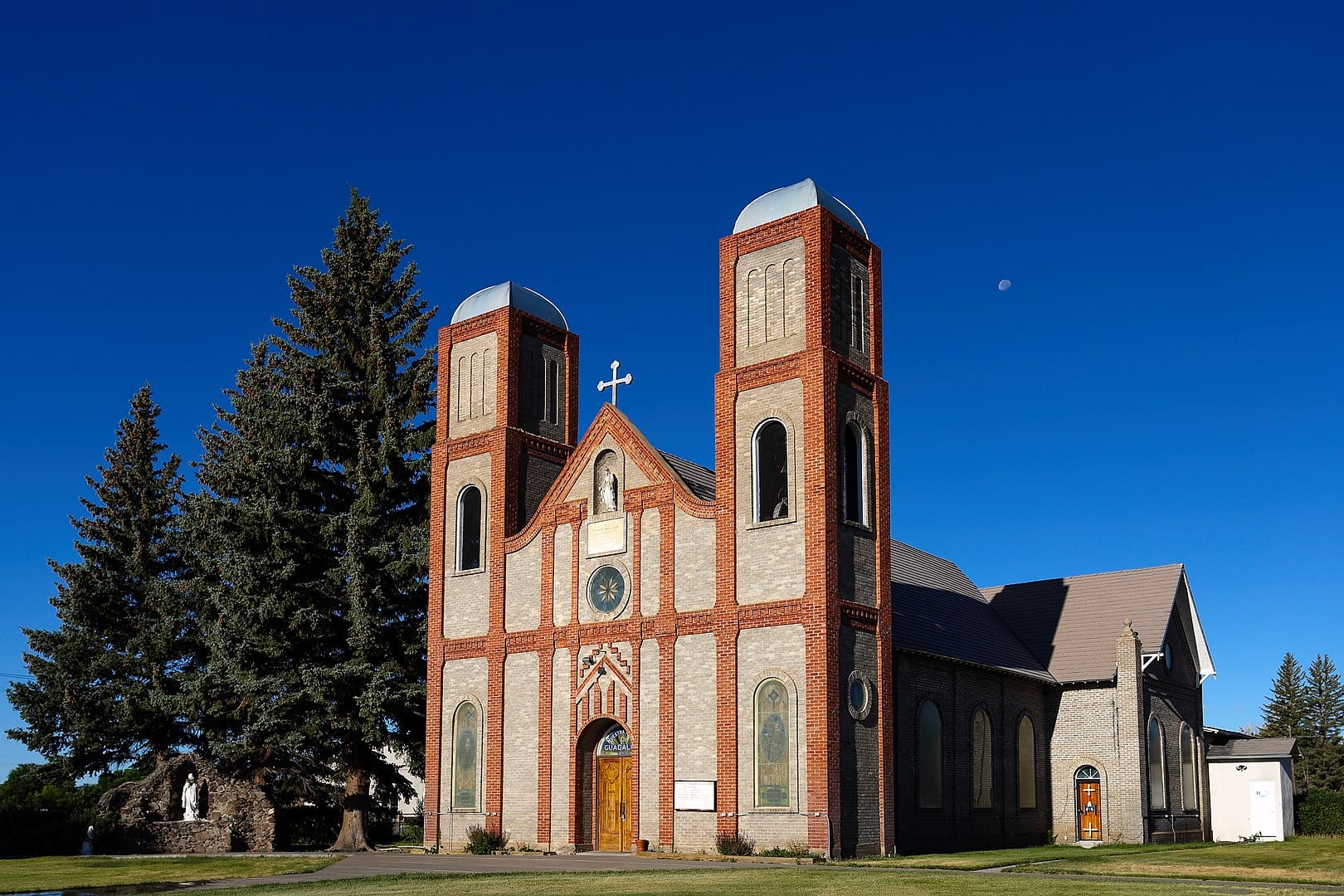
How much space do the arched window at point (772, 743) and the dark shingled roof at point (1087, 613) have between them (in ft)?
47.2

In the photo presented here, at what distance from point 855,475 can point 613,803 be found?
9758mm

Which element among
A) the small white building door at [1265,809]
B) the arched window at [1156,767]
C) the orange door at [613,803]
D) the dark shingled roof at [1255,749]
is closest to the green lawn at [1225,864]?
the arched window at [1156,767]

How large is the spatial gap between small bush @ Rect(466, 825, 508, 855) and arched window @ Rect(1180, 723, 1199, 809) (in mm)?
21231

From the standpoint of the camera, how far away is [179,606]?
42.3 m

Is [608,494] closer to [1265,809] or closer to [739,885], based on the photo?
[739,885]

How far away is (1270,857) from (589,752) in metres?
15.6

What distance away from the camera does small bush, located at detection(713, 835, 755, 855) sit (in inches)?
1105

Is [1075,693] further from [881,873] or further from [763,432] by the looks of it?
[881,873]

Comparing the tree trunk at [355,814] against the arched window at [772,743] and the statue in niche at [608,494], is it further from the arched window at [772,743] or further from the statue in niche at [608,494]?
the arched window at [772,743]

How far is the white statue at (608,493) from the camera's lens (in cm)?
3288

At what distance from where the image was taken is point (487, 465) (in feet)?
117

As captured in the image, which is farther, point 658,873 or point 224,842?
point 224,842

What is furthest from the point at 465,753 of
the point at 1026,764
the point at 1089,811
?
the point at 1089,811

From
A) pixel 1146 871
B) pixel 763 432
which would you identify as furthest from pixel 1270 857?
pixel 763 432
